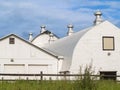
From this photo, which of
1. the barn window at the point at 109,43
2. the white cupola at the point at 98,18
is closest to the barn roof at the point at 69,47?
the white cupola at the point at 98,18

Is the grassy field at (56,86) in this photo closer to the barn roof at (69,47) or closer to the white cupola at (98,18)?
the barn roof at (69,47)

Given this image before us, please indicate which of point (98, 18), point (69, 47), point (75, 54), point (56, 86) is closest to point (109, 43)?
point (98, 18)

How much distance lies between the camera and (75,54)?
140 feet

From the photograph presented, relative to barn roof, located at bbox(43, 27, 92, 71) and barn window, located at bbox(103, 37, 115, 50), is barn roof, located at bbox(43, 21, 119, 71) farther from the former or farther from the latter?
barn window, located at bbox(103, 37, 115, 50)

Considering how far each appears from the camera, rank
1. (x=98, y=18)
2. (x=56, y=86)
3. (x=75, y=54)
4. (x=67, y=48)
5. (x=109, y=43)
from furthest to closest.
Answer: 1. (x=98, y=18)
2. (x=67, y=48)
3. (x=109, y=43)
4. (x=75, y=54)
5. (x=56, y=86)

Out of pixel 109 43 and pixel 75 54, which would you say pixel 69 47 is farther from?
pixel 109 43

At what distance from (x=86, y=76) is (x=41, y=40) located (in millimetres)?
46912

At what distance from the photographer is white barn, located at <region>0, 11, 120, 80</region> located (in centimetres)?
4256

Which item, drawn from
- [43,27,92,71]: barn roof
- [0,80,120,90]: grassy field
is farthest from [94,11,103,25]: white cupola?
[0,80,120,90]: grassy field

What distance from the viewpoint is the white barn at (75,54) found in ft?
140

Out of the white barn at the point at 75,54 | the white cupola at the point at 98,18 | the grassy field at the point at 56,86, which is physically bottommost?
the grassy field at the point at 56,86

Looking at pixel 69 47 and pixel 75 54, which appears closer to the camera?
pixel 75 54

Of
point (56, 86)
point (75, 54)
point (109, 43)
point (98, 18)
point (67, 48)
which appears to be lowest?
point (56, 86)

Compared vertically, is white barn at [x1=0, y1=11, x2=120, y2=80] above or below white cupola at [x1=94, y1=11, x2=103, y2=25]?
below
